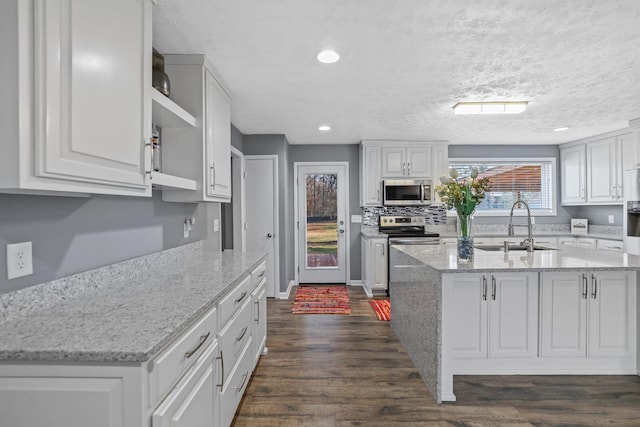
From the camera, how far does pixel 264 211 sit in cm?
468

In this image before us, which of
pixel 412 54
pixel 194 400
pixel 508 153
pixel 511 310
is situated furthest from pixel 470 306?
Result: pixel 508 153

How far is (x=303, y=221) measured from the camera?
536 centimetres

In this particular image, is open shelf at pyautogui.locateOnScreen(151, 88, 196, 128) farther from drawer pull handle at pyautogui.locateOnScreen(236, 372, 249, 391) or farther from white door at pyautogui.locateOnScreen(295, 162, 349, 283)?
white door at pyautogui.locateOnScreen(295, 162, 349, 283)

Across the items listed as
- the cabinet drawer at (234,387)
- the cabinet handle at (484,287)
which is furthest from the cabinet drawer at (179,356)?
the cabinet handle at (484,287)

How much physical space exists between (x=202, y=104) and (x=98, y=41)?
1.08 metres

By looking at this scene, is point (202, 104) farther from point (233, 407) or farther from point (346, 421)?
point (346, 421)

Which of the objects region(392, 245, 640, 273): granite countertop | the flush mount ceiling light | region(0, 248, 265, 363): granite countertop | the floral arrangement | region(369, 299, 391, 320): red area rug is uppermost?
the flush mount ceiling light

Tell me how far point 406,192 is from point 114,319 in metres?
4.37

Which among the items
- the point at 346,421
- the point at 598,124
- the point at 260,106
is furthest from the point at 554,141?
the point at 346,421

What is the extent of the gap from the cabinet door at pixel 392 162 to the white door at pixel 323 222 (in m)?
0.67

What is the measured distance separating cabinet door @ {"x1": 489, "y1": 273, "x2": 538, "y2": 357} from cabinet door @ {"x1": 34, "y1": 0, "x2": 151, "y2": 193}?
2.38 metres

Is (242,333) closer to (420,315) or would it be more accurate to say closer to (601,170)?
(420,315)

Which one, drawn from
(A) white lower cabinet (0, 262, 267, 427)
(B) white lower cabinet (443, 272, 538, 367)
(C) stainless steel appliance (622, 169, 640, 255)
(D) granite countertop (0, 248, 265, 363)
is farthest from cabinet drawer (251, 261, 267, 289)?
(C) stainless steel appliance (622, 169, 640, 255)

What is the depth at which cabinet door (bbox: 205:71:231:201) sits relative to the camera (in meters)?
2.38
